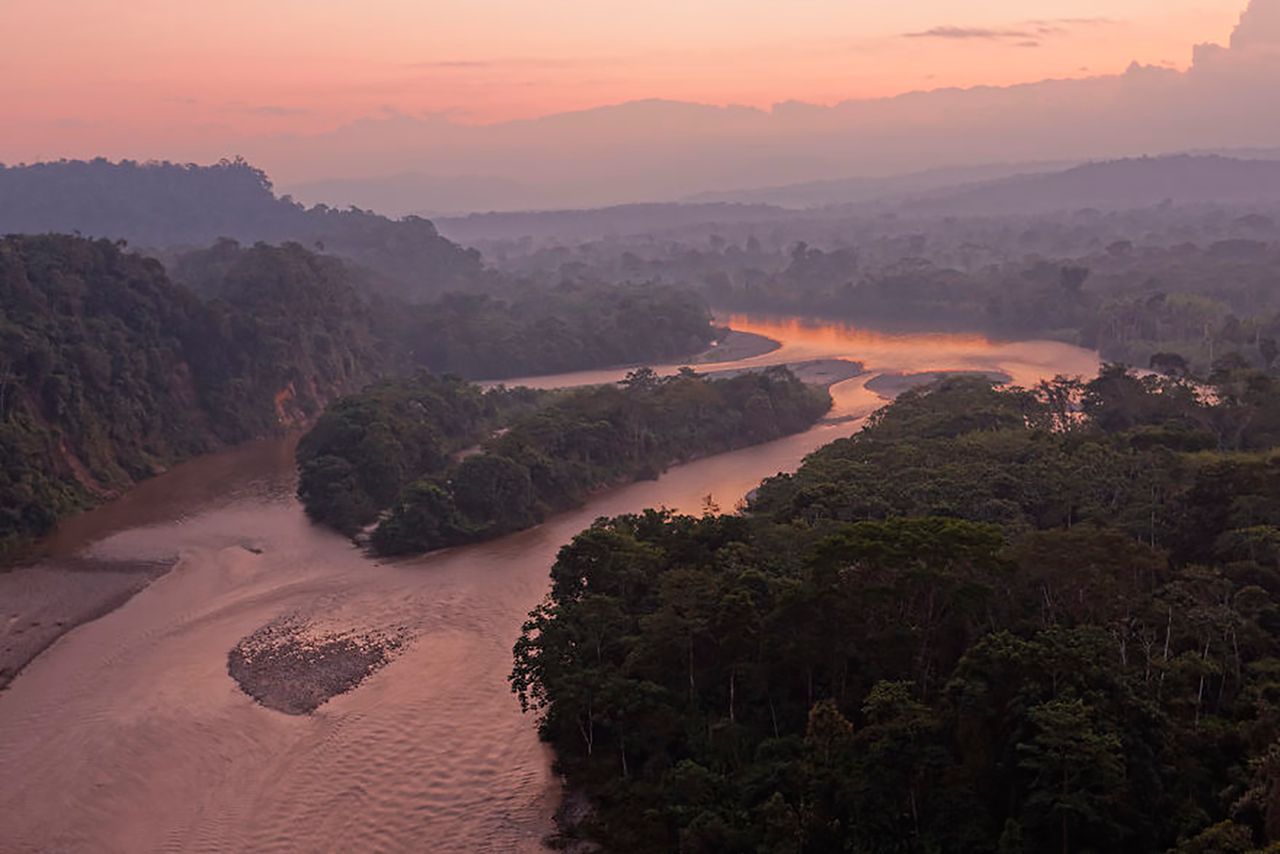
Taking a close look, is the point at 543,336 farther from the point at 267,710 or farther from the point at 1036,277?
the point at 267,710

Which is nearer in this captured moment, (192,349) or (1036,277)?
(192,349)

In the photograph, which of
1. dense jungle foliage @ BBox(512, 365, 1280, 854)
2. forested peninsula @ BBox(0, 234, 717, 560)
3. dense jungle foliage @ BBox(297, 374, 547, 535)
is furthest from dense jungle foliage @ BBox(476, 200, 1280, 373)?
A: dense jungle foliage @ BBox(297, 374, 547, 535)

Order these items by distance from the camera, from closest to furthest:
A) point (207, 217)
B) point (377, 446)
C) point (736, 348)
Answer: point (377, 446) → point (736, 348) → point (207, 217)

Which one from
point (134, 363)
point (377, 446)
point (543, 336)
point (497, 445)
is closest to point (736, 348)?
point (543, 336)

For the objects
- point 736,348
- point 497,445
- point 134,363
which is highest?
point 134,363

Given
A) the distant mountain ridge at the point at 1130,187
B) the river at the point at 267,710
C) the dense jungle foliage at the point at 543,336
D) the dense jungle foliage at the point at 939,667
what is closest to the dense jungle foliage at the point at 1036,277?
the dense jungle foliage at the point at 543,336

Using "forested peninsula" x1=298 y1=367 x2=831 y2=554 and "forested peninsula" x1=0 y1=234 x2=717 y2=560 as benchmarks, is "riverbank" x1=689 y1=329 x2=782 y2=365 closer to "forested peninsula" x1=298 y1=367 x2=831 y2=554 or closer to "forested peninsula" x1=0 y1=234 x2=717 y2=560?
"forested peninsula" x1=0 y1=234 x2=717 y2=560

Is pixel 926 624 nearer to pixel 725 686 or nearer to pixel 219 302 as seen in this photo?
pixel 725 686

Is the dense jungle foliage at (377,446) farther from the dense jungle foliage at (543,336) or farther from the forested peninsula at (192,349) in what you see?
the dense jungle foliage at (543,336)
